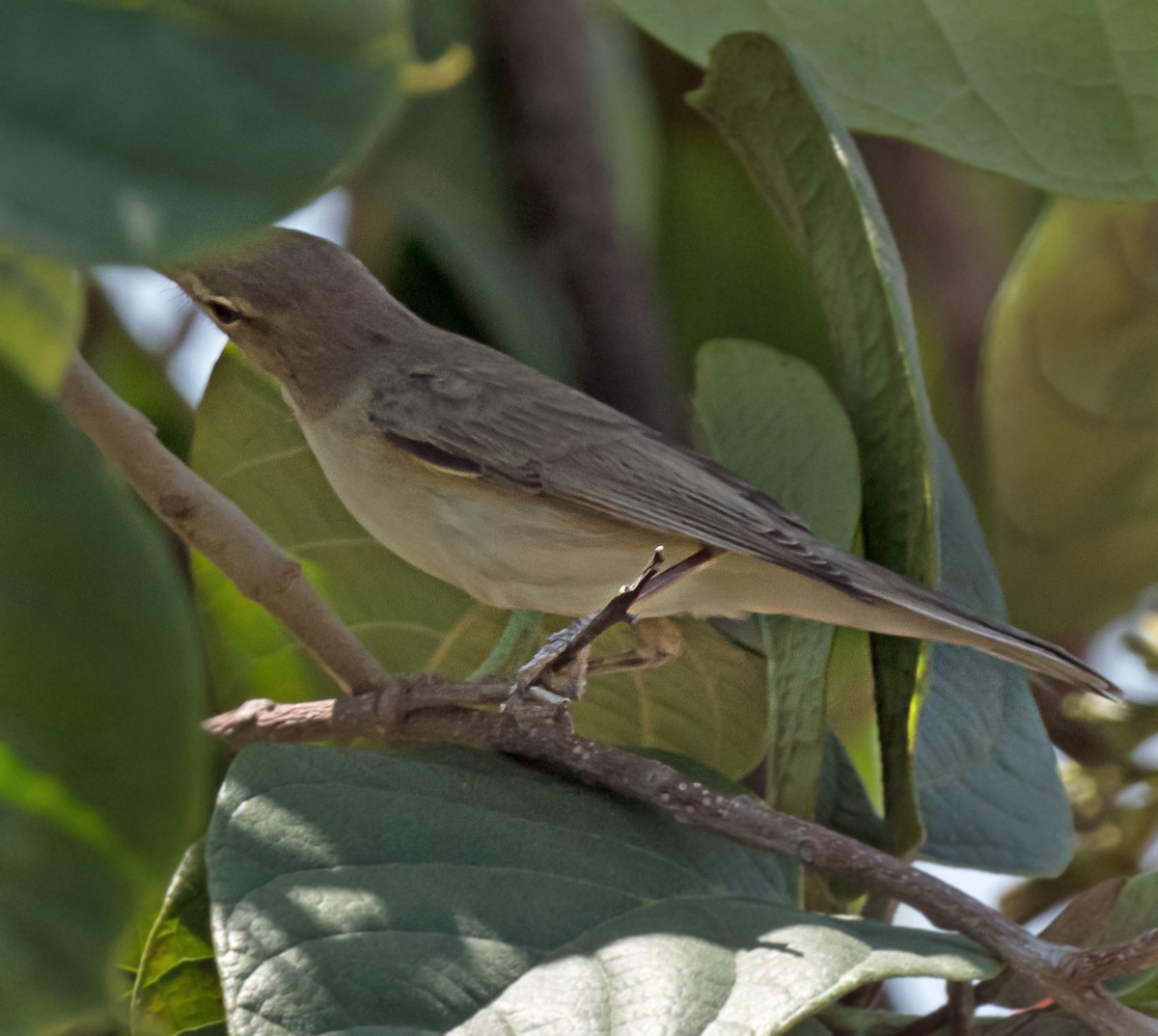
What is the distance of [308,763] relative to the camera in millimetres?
1163

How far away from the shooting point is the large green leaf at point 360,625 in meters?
1.61

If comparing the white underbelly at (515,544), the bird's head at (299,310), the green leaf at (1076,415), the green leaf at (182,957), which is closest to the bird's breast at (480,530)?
the white underbelly at (515,544)

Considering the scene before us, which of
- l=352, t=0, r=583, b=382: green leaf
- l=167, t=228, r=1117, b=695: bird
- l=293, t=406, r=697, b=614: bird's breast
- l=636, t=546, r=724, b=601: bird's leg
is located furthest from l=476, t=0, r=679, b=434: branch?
l=636, t=546, r=724, b=601: bird's leg

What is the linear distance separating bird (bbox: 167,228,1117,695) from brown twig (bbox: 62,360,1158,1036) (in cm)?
34

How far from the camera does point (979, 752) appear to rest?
5.24ft

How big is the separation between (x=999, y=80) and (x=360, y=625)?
99cm

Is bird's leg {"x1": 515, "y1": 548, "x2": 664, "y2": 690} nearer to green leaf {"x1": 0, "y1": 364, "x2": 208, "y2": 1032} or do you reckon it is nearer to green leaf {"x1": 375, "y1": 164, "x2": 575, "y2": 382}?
green leaf {"x1": 0, "y1": 364, "x2": 208, "y2": 1032}

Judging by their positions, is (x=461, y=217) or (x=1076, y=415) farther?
(x=461, y=217)

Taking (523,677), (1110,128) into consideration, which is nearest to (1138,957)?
(523,677)

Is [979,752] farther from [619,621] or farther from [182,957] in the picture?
[182,957]

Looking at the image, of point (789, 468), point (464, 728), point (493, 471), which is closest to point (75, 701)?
point (464, 728)

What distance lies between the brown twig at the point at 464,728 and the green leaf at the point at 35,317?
51 cm

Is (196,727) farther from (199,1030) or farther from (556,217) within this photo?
(556,217)

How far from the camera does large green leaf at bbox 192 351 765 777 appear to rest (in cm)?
161
